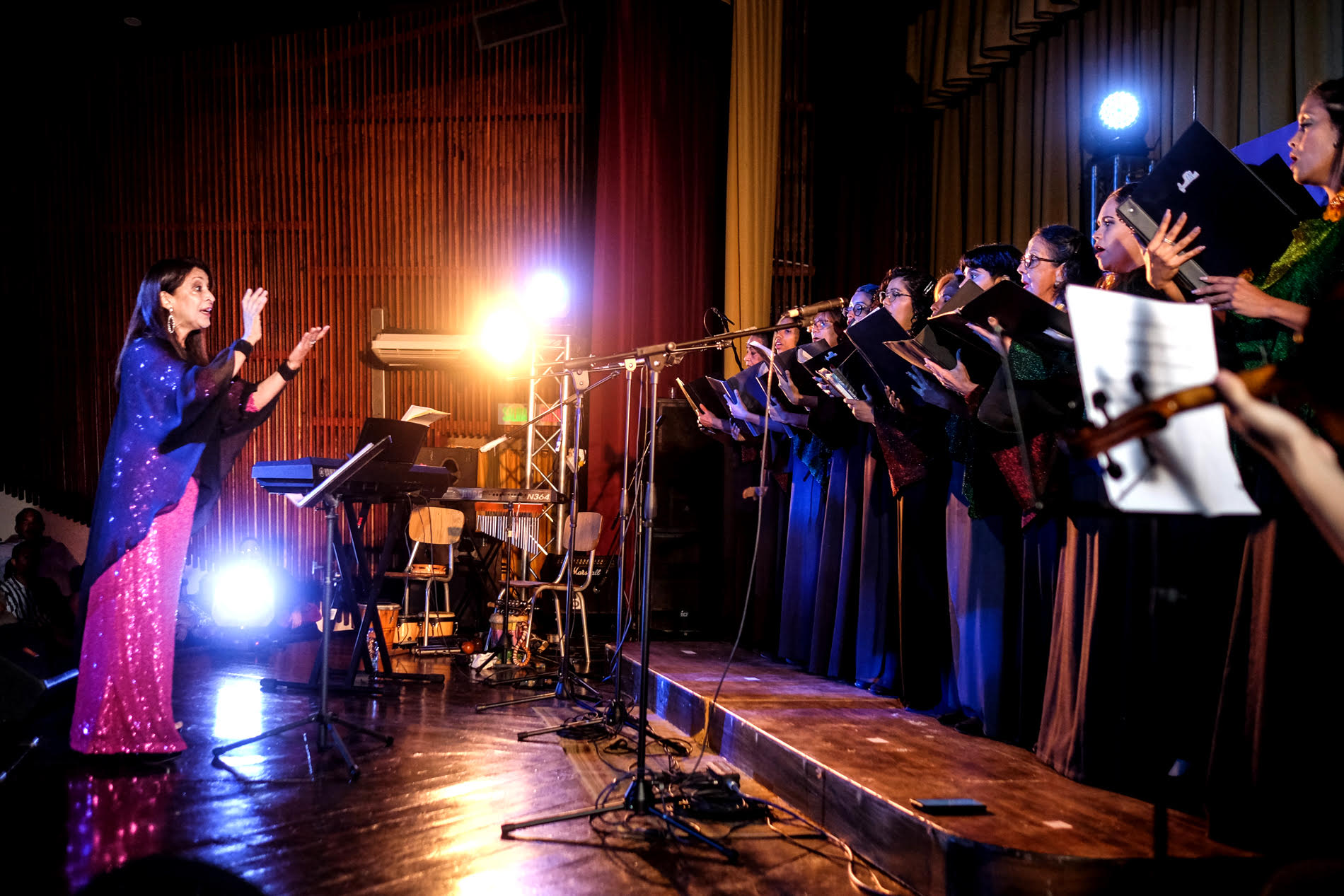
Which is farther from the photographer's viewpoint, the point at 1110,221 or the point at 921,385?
the point at 921,385

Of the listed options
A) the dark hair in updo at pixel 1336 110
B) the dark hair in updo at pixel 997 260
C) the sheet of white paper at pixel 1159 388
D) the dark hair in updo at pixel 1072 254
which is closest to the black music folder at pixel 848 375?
the dark hair in updo at pixel 997 260

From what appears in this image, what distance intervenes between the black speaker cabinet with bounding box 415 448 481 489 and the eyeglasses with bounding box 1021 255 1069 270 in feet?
17.0

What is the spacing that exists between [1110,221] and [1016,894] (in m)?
1.98

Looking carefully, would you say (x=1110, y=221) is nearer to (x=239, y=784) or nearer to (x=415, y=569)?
(x=239, y=784)

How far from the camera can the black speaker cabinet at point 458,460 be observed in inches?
295

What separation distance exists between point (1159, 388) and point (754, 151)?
6.54 m

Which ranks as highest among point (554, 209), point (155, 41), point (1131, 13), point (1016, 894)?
point (155, 41)

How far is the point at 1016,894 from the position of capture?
6.92 feet

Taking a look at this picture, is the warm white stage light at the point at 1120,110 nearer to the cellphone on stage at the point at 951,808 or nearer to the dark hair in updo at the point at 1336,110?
the dark hair in updo at the point at 1336,110

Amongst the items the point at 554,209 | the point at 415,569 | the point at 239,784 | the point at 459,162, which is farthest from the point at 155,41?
the point at 239,784

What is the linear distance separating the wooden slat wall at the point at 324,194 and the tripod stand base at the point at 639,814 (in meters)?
5.93

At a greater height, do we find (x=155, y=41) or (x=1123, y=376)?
(x=155, y=41)

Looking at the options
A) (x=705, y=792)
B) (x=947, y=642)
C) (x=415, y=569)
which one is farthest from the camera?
(x=415, y=569)

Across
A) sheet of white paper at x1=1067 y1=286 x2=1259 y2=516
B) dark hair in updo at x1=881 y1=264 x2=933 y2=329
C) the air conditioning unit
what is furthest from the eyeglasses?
the air conditioning unit
